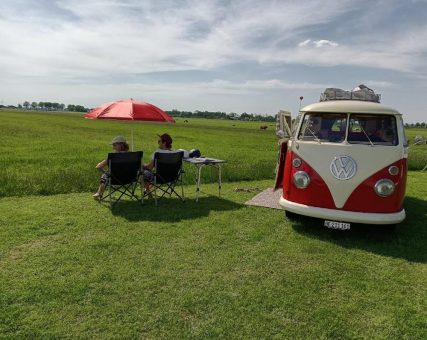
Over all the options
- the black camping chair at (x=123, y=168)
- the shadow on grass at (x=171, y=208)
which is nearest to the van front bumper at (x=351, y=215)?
the shadow on grass at (x=171, y=208)

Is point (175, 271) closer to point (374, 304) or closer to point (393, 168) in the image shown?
point (374, 304)

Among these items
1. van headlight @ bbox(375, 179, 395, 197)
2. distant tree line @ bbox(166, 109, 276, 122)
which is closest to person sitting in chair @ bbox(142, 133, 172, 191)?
van headlight @ bbox(375, 179, 395, 197)

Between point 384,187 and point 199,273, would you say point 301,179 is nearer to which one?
point 384,187

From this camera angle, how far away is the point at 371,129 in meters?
6.75

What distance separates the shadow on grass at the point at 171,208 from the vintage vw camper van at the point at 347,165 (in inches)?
74.2

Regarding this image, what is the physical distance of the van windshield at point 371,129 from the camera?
6664 millimetres

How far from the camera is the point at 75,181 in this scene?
10031 millimetres

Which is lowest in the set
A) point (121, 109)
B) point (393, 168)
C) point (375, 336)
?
point (375, 336)

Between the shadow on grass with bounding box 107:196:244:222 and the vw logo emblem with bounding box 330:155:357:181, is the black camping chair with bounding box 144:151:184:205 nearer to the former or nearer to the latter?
the shadow on grass with bounding box 107:196:244:222

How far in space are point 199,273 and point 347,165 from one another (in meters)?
3.15

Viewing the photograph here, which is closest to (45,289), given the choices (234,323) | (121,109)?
(234,323)

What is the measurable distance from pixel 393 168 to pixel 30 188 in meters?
7.90

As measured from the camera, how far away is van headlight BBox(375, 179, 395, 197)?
6.30 m

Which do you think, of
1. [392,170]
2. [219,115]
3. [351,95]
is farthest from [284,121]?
[219,115]
